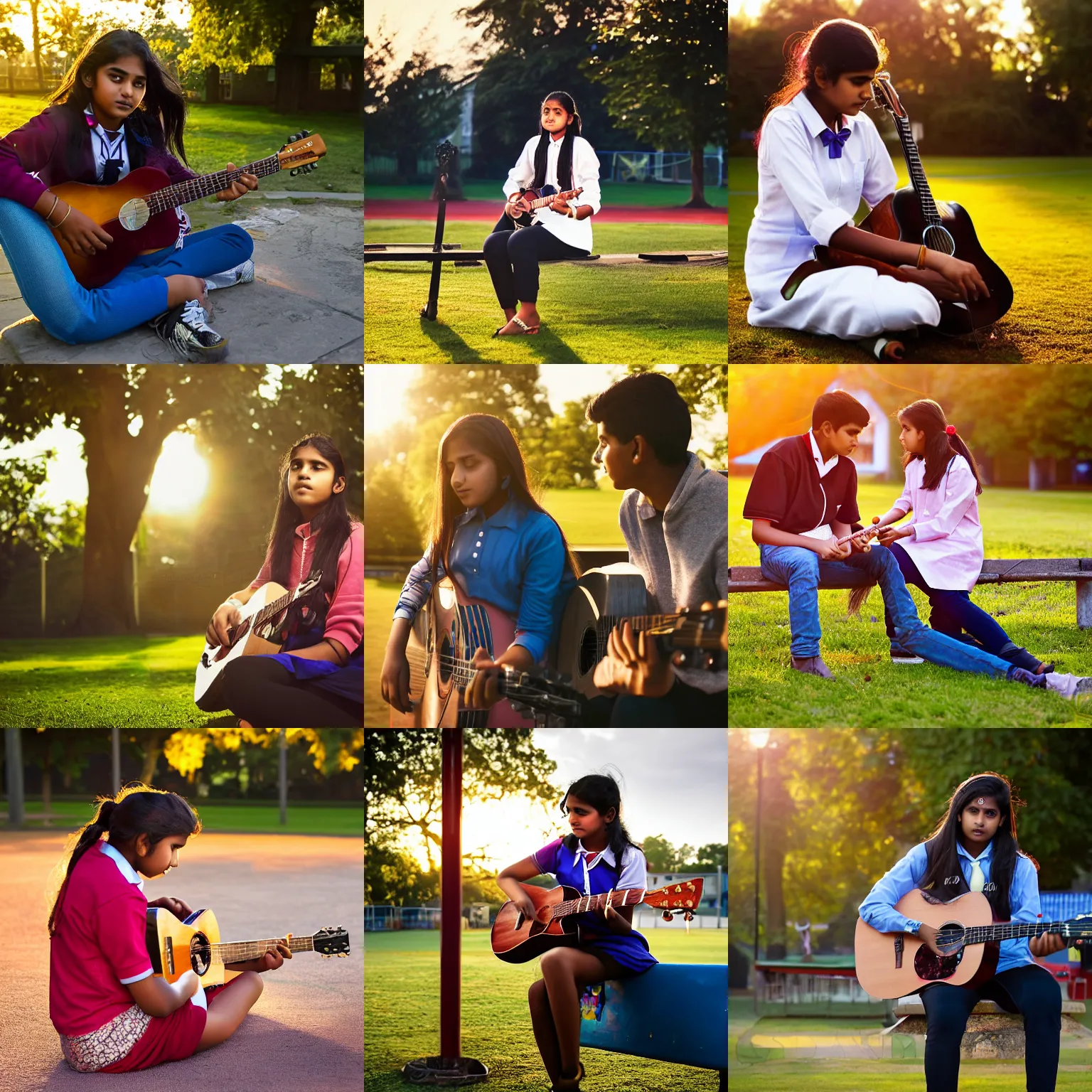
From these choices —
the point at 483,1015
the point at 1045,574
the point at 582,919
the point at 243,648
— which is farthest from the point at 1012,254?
the point at 483,1015

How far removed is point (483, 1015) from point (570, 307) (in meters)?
3.50

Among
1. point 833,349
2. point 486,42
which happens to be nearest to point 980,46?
point 833,349

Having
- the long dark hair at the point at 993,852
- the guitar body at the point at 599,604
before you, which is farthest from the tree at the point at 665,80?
the long dark hair at the point at 993,852

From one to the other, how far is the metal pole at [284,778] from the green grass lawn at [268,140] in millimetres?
4317

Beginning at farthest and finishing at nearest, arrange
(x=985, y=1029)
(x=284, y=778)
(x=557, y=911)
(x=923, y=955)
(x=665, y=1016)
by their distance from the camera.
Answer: (x=284, y=778), (x=985, y=1029), (x=665, y=1016), (x=557, y=911), (x=923, y=955)

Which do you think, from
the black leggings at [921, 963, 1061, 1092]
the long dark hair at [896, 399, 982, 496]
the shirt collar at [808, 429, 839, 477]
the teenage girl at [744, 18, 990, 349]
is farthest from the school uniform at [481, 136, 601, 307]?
the black leggings at [921, 963, 1061, 1092]

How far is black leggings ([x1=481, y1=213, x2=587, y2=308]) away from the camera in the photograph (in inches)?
265

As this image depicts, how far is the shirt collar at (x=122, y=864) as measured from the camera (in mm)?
5832

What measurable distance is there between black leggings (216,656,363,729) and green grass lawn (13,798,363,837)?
7.71 feet

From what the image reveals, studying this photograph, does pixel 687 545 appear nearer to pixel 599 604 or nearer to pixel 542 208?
pixel 599 604

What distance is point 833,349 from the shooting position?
22.1 feet

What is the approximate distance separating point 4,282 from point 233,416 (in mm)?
1276

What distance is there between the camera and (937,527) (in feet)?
22.1

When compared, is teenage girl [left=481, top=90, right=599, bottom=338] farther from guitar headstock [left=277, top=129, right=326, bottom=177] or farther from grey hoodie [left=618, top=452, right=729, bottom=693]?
grey hoodie [left=618, top=452, right=729, bottom=693]
